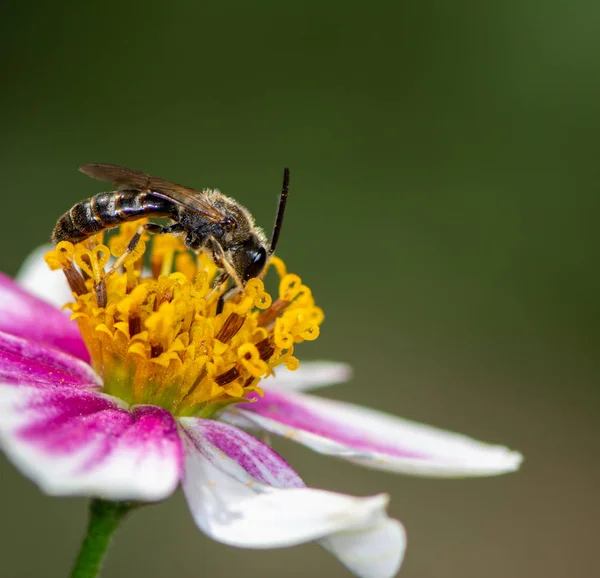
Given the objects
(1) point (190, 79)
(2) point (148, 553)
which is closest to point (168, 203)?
(2) point (148, 553)

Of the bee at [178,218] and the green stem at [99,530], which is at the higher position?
the bee at [178,218]

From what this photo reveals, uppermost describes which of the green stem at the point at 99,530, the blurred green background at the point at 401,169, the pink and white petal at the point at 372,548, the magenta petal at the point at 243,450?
the blurred green background at the point at 401,169

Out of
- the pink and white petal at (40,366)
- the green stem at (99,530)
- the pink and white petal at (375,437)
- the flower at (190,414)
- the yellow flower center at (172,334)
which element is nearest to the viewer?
the flower at (190,414)

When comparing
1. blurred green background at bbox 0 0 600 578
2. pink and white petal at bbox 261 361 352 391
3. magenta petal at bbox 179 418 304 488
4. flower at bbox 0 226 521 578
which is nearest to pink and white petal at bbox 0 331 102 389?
flower at bbox 0 226 521 578

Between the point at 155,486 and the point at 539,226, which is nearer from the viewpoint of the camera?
the point at 155,486

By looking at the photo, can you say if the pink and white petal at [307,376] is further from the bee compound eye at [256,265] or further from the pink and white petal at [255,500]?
the pink and white petal at [255,500]

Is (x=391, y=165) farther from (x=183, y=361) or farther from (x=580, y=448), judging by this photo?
(x=183, y=361)

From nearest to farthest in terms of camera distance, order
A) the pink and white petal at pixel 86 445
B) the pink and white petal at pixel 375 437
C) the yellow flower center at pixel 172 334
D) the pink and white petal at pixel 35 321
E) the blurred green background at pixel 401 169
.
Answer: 1. the pink and white petal at pixel 86 445
2. the yellow flower center at pixel 172 334
3. the pink and white petal at pixel 375 437
4. the pink and white petal at pixel 35 321
5. the blurred green background at pixel 401 169

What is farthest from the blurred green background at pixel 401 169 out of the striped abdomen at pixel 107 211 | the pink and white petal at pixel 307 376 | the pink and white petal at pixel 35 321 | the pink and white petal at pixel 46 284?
the striped abdomen at pixel 107 211
